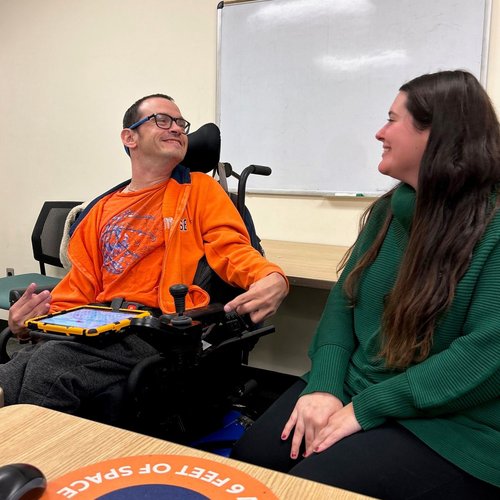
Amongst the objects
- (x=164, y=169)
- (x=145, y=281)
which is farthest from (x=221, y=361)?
(x=164, y=169)

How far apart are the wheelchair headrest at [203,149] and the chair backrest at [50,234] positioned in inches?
56.7

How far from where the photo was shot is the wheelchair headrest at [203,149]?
1778 mm

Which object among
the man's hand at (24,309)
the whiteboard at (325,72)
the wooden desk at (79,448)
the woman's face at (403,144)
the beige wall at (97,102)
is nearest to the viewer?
the wooden desk at (79,448)

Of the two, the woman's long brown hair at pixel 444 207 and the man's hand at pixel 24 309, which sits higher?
the woman's long brown hair at pixel 444 207

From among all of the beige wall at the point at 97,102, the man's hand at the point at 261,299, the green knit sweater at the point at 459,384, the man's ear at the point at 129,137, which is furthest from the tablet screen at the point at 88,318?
the beige wall at the point at 97,102

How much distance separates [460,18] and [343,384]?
72.4 inches

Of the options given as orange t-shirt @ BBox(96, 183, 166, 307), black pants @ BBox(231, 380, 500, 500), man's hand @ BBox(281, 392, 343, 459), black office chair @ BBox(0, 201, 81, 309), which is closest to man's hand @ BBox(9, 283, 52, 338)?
orange t-shirt @ BBox(96, 183, 166, 307)

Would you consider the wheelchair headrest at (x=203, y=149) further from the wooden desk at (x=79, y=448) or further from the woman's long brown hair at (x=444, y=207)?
the wooden desk at (x=79, y=448)

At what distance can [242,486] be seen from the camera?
57 cm

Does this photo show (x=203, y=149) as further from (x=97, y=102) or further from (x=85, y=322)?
(x=97, y=102)

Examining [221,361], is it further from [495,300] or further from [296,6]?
[296,6]

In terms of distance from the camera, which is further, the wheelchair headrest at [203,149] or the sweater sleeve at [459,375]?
the wheelchair headrest at [203,149]

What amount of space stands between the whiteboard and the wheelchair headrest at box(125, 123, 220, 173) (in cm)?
87

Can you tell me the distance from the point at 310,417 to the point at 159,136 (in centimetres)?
113
